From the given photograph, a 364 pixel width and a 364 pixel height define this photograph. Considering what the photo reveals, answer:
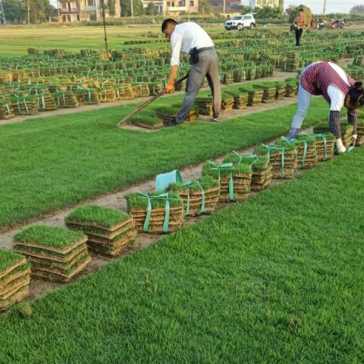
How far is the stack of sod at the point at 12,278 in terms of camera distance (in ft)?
11.3

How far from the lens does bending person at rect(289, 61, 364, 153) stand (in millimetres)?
6512

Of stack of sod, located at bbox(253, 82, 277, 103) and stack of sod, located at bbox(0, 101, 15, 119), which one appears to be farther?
stack of sod, located at bbox(253, 82, 277, 103)

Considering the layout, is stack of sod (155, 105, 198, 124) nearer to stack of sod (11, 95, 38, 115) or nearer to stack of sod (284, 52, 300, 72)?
stack of sod (11, 95, 38, 115)

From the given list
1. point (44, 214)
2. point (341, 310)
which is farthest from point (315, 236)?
point (44, 214)

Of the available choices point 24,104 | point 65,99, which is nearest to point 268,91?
point 65,99

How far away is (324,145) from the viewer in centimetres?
703

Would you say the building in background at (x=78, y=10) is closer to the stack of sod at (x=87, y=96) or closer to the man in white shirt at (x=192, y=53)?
the stack of sod at (x=87, y=96)

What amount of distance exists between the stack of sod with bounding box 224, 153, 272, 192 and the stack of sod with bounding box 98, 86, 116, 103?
25.4 ft

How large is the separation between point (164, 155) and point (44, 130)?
3041 mm

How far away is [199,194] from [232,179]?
632 mm

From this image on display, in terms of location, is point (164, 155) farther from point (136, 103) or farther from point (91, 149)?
point (136, 103)

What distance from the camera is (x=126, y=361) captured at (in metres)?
2.92

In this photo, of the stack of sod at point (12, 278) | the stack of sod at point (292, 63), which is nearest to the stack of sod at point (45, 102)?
the stack of sod at point (12, 278)

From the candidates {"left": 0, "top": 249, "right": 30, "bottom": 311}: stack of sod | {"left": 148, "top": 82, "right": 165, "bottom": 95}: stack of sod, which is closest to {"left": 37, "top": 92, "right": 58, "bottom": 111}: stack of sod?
{"left": 148, "top": 82, "right": 165, "bottom": 95}: stack of sod
